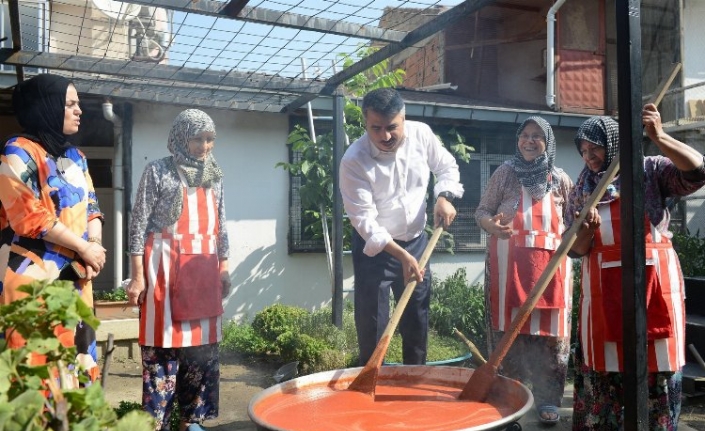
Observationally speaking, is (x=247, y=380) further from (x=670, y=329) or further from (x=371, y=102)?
(x=670, y=329)

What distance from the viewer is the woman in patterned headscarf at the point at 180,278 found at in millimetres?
3523

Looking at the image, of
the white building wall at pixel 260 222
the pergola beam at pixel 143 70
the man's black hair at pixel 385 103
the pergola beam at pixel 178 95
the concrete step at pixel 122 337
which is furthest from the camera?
the white building wall at pixel 260 222

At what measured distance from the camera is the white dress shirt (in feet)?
12.1

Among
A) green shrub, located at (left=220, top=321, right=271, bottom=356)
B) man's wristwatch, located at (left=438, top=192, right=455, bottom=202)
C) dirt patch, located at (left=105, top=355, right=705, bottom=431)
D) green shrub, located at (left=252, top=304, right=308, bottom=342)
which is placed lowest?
dirt patch, located at (left=105, top=355, right=705, bottom=431)

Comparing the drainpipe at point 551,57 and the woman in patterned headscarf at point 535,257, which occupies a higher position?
the drainpipe at point 551,57

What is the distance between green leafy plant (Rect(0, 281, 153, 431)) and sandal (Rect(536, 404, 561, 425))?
3373 mm

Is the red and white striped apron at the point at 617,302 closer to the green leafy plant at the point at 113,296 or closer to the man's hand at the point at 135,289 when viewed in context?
the man's hand at the point at 135,289

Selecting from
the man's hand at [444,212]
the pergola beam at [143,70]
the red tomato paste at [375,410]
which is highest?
the pergola beam at [143,70]

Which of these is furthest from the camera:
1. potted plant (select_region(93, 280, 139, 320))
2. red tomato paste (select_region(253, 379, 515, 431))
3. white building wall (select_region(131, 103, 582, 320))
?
white building wall (select_region(131, 103, 582, 320))

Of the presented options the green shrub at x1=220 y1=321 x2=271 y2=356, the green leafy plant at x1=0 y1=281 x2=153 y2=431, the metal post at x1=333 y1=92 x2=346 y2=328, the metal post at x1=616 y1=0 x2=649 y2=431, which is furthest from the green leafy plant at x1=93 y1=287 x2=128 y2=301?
the green leafy plant at x1=0 y1=281 x2=153 y2=431

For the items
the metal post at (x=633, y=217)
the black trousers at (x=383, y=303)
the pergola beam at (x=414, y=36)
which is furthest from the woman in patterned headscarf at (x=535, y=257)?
the metal post at (x=633, y=217)

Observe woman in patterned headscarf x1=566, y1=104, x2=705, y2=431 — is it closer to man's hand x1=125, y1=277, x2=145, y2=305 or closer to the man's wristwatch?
the man's wristwatch

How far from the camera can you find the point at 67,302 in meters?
1.24

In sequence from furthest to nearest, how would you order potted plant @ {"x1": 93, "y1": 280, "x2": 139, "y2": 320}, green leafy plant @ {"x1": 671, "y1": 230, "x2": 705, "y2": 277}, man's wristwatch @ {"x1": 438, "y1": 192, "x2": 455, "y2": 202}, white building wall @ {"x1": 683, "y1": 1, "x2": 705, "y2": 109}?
white building wall @ {"x1": 683, "y1": 1, "x2": 705, "y2": 109} < green leafy plant @ {"x1": 671, "y1": 230, "x2": 705, "y2": 277} < potted plant @ {"x1": 93, "y1": 280, "x2": 139, "y2": 320} < man's wristwatch @ {"x1": 438, "y1": 192, "x2": 455, "y2": 202}
